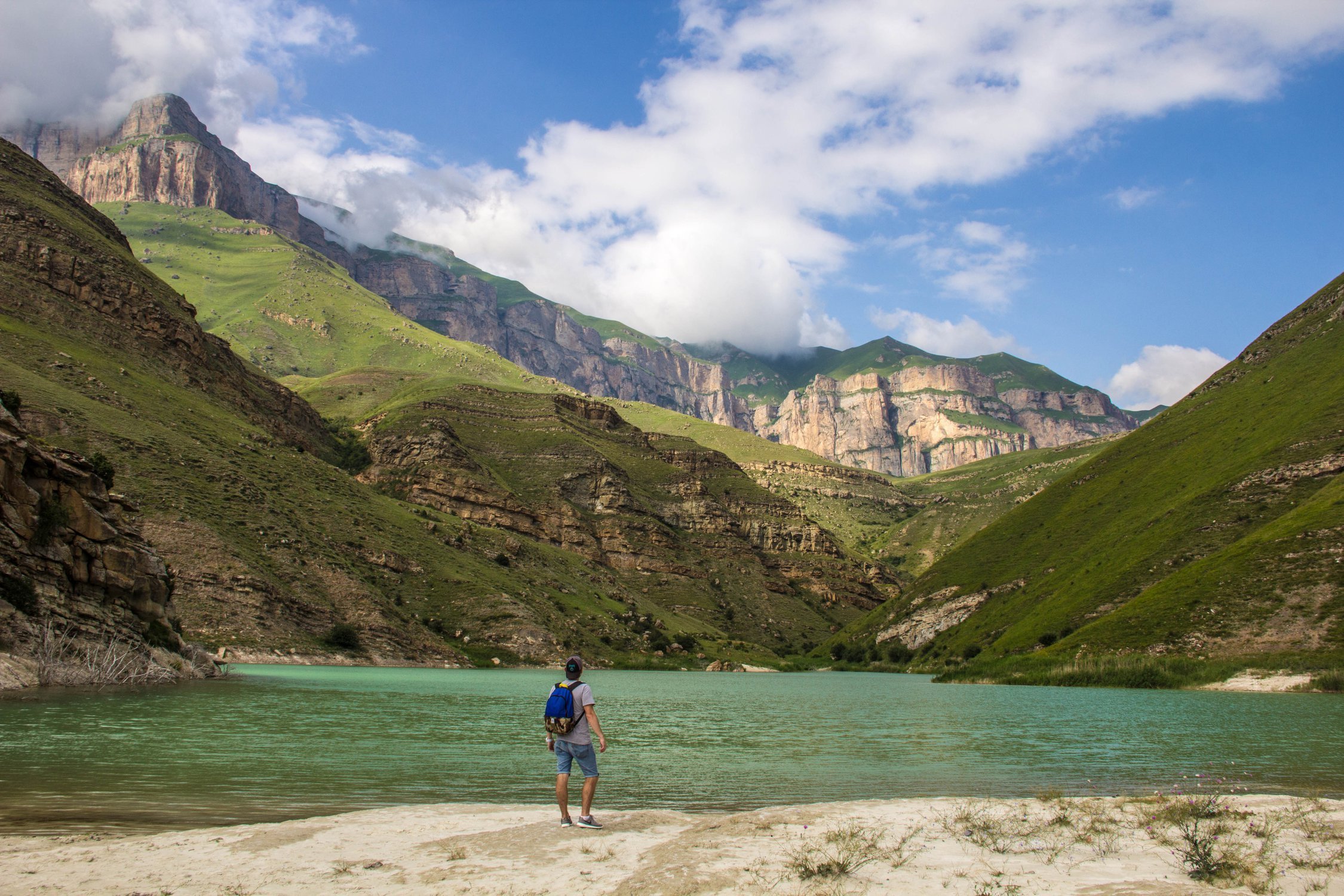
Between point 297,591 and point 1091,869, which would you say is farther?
point 297,591

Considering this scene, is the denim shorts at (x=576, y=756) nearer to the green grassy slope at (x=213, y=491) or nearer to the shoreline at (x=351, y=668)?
the shoreline at (x=351, y=668)

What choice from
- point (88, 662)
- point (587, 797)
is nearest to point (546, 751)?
point (587, 797)

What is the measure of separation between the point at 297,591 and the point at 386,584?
18302 mm

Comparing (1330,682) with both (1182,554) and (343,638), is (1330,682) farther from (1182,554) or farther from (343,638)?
(343,638)

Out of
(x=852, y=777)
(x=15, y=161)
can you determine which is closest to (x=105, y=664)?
(x=852, y=777)

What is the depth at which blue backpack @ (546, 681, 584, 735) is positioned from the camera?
1605 cm

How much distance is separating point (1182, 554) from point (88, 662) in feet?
334

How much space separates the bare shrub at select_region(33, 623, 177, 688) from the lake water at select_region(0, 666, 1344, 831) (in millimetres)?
2075

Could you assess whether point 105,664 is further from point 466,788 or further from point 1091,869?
point 1091,869

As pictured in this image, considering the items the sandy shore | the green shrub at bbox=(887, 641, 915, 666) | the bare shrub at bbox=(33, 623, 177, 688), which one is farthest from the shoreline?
the green shrub at bbox=(887, 641, 915, 666)

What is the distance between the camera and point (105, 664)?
150 feet

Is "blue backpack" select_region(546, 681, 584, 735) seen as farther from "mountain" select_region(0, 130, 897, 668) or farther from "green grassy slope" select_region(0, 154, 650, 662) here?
"green grassy slope" select_region(0, 154, 650, 662)

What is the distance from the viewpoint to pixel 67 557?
157ft

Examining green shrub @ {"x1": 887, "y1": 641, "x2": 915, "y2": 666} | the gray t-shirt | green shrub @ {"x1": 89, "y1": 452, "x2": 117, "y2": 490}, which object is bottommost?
green shrub @ {"x1": 887, "y1": 641, "x2": 915, "y2": 666}
